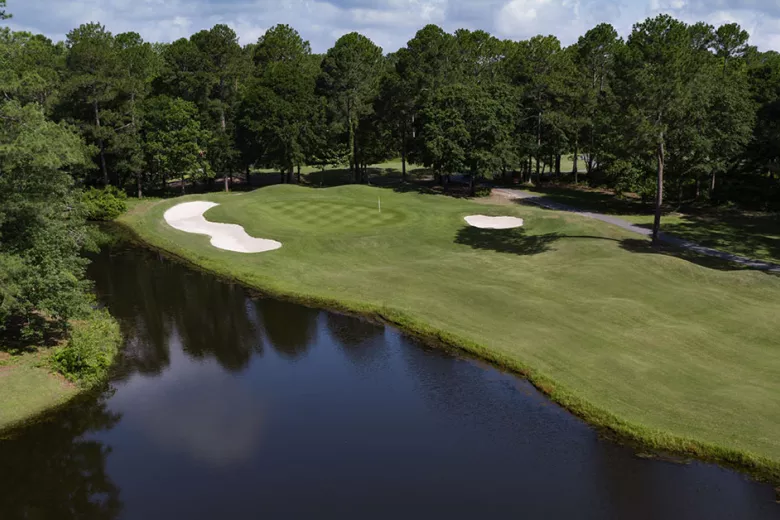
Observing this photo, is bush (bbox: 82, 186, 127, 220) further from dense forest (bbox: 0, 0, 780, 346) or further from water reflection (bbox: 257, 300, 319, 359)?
water reflection (bbox: 257, 300, 319, 359)

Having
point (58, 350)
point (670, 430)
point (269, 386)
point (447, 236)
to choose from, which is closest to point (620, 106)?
point (447, 236)

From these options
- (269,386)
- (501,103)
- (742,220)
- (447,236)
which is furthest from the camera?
(501,103)

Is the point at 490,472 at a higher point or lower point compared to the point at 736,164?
lower

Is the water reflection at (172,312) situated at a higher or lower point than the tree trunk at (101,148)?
lower

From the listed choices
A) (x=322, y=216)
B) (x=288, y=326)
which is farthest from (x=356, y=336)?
(x=322, y=216)

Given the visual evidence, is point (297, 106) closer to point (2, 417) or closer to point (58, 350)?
point (58, 350)

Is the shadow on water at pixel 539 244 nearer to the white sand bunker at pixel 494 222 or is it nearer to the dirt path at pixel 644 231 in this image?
the dirt path at pixel 644 231

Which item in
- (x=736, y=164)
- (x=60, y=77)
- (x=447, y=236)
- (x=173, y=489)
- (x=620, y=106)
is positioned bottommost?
(x=173, y=489)

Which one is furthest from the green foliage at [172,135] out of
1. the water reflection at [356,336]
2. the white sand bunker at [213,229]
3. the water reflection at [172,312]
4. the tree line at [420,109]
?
the water reflection at [356,336]
